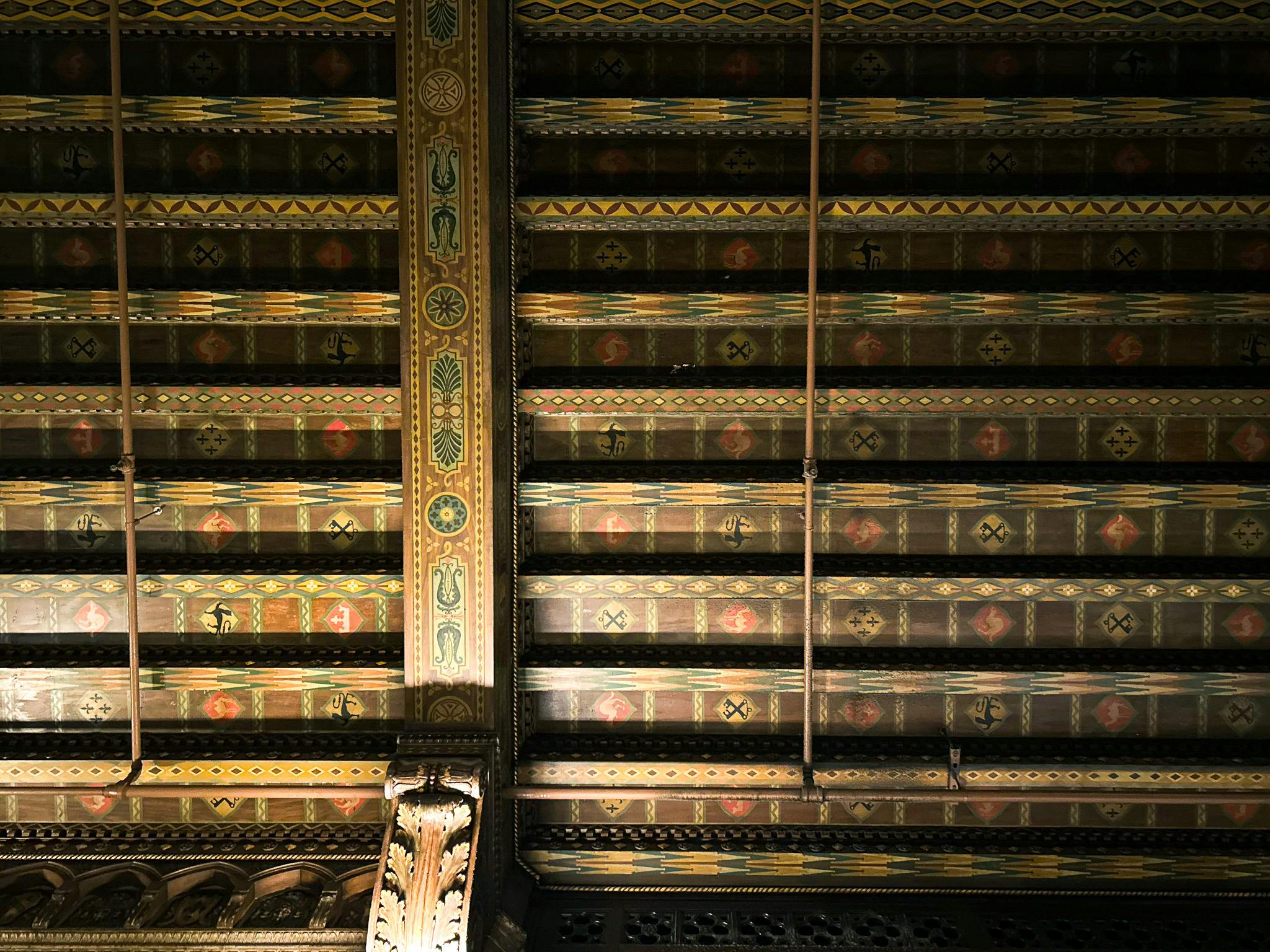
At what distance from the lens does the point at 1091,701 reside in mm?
4938

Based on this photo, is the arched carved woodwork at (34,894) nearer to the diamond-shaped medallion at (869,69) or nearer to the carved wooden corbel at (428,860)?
the carved wooden corbel at (428,860)

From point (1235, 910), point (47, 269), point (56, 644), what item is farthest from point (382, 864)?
point (1235, 910)

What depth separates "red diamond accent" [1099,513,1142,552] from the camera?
4875 millimetres

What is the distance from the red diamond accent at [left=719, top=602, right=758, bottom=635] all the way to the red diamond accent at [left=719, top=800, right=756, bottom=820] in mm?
887

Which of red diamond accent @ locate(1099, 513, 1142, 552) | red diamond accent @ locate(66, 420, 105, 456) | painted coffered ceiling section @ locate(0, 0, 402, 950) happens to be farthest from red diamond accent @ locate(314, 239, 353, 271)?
red diamond accent @ locate(1099, 513, 1142, 552)

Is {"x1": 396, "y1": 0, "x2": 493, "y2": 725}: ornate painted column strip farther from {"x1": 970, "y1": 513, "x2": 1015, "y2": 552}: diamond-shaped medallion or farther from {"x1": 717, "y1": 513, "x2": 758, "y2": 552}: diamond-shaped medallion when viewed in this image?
{"x1": 970, "y1": 513, "x2": 1015, "y2": 552}: diamond-shaped medallion

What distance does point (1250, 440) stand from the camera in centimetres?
485

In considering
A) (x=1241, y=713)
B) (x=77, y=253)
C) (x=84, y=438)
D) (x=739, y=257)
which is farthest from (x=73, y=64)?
(x=1241, y=713)

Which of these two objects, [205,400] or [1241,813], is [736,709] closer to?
[1241,813]

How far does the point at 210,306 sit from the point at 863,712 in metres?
3.88

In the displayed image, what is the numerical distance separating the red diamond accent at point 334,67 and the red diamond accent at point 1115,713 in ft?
16.3

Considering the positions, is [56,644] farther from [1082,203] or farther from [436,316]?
[1082,203]

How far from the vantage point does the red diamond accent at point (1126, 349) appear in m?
4.79

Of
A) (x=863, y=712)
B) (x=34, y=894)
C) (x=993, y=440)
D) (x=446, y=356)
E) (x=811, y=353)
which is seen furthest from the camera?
(x=863, y=712)
